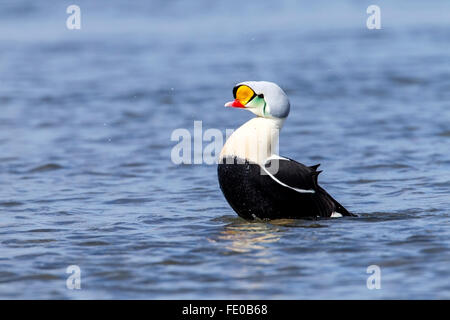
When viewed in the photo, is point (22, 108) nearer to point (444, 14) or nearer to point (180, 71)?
point (180, 71)

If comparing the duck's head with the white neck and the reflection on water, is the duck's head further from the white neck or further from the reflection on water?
the reflection on water

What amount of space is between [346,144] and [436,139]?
49.8 inches

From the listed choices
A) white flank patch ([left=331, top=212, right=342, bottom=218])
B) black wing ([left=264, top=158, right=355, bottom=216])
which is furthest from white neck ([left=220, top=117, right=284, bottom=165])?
white flank patch ([left=331, top=212, right=342, bottom=218])

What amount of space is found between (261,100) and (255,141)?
37 centimetres

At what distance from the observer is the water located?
23.6 feet

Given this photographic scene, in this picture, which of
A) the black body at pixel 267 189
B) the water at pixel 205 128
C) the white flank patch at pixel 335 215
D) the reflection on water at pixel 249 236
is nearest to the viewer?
the water at pixel 205 128

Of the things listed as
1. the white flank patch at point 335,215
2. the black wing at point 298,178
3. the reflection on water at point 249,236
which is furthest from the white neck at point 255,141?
the white flank patch at point 335,215

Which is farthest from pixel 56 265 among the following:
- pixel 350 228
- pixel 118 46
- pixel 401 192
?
pixel 118 46

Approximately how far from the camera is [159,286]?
270 inches

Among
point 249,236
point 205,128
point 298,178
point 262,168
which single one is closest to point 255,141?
point 262,168

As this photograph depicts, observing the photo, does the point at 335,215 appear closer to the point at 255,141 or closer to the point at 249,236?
the point at 249,236

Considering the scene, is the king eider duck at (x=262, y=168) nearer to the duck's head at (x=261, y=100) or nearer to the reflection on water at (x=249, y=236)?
the duck's head at (x=261, y=100)

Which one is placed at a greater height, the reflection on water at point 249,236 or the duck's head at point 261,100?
the duck's head at point 261,100

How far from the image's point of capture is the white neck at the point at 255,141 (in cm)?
813
